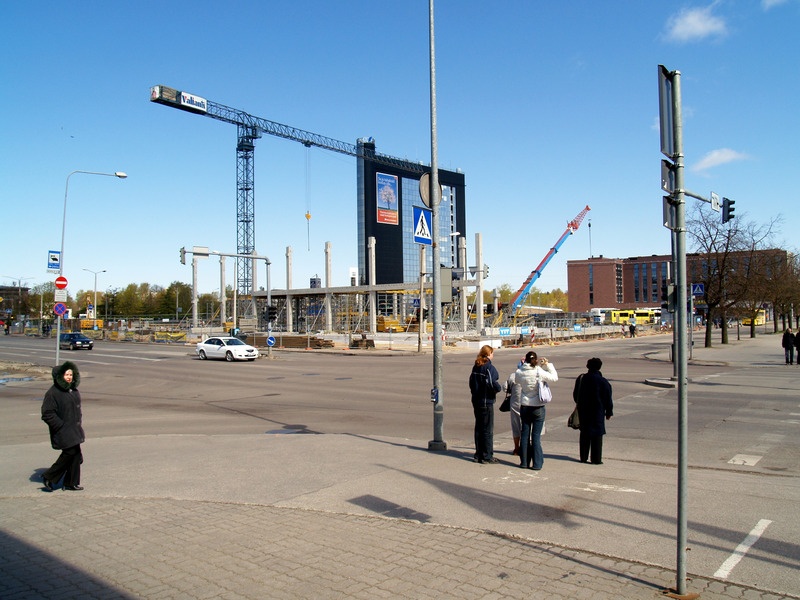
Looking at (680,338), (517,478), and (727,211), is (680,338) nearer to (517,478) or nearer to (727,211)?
(517,478)

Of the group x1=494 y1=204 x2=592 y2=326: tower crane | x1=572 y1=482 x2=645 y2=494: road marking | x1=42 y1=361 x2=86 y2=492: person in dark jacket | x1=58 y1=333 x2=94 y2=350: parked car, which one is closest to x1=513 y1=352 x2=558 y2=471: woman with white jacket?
x1=572 y1=482 x2=645 y2=494: road marking

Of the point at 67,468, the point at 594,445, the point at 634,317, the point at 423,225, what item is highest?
the point at 423,225

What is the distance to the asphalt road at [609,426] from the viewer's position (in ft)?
18.6

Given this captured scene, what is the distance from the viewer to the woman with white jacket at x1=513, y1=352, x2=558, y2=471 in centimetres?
852

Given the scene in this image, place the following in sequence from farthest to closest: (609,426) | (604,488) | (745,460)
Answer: (609,426)
(745,460)
(604,488)

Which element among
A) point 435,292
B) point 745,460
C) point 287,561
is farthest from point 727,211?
point 287,561

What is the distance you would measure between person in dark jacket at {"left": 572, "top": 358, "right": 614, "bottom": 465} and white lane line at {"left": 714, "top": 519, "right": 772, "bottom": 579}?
2855 mm

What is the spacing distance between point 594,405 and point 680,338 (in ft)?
16.3

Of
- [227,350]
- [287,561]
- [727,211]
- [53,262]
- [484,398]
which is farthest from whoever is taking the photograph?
[227,350]

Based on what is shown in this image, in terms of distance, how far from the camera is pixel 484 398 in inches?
342

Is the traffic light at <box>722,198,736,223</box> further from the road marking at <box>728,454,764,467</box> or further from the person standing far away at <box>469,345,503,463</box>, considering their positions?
the person standing far away at <box>469,345,503,463</box>

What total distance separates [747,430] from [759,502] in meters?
6.07

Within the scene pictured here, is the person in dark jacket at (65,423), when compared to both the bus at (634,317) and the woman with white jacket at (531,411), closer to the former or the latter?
the woman with white jacket at (531,411)

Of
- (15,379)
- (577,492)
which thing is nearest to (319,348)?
(15,379)
